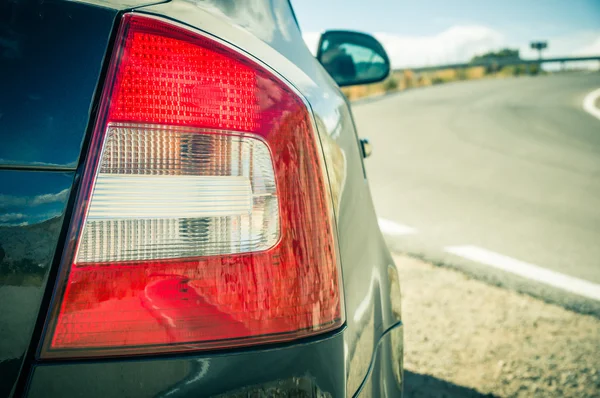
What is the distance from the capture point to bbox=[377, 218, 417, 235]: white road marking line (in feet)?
13.5

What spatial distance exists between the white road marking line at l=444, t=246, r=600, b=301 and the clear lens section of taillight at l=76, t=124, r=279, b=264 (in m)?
2.82

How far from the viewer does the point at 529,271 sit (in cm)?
324

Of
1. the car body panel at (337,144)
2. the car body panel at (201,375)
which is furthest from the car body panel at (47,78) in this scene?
the car body panel at (201,375)

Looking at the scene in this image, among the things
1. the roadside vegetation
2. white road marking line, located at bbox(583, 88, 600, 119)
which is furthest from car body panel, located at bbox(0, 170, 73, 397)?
the roadside vegetation

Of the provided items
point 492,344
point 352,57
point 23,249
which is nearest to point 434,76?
point 492,344

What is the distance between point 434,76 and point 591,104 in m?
20.5

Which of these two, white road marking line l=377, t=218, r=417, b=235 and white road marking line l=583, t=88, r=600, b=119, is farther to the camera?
white road marking line l=583, t=88, r=600, b=119

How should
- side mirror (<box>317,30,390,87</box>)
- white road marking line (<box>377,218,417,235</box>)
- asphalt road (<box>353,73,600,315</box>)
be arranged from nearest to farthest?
side mirror (<box>317,30,390,87</box>), asphalt road (<box>353,73,600,315</box>), white road marking line (<box>377,218,417,235</box>)

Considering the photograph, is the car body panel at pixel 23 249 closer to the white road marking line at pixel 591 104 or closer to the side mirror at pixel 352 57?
the side mirror at pixel 352 57

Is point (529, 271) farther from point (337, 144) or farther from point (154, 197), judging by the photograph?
point (154, 197)

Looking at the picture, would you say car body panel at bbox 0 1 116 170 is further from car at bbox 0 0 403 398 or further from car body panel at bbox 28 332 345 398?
car body panel at bbox 28 332 345 398

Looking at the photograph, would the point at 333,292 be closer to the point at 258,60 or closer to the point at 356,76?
the point at 258,60

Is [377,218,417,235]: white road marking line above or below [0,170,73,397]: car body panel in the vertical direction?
below

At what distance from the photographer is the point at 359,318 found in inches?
37.0
